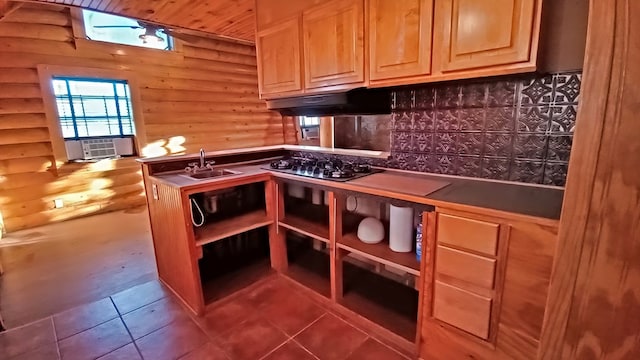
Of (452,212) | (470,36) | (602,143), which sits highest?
(470,36)

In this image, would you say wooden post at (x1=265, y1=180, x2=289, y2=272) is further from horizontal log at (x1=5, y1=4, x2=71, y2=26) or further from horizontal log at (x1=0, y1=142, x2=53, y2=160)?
horizontal log at (x1=5, y1=4, x2=71, y2=26)

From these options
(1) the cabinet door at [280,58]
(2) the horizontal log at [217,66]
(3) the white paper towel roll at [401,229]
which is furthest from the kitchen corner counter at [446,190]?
(2) the horizontal log at [217,66]

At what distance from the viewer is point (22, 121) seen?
367 cm

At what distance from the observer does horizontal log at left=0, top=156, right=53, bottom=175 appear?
3.66 m

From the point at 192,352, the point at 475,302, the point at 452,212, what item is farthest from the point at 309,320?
the point at 452,212

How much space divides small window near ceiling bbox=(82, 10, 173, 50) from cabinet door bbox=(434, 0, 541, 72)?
4171mm

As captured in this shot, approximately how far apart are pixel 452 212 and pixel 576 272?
77cm

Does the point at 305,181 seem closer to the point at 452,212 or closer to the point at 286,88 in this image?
the point at 286,88

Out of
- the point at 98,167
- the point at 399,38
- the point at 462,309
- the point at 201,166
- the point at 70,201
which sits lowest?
the point at 70,201

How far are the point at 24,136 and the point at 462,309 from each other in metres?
5.10

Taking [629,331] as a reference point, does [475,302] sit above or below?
below

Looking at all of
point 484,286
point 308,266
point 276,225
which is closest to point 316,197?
point 276,225

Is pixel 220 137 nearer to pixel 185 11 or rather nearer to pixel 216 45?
pixel 216 45

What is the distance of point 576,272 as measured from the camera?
565 mm
